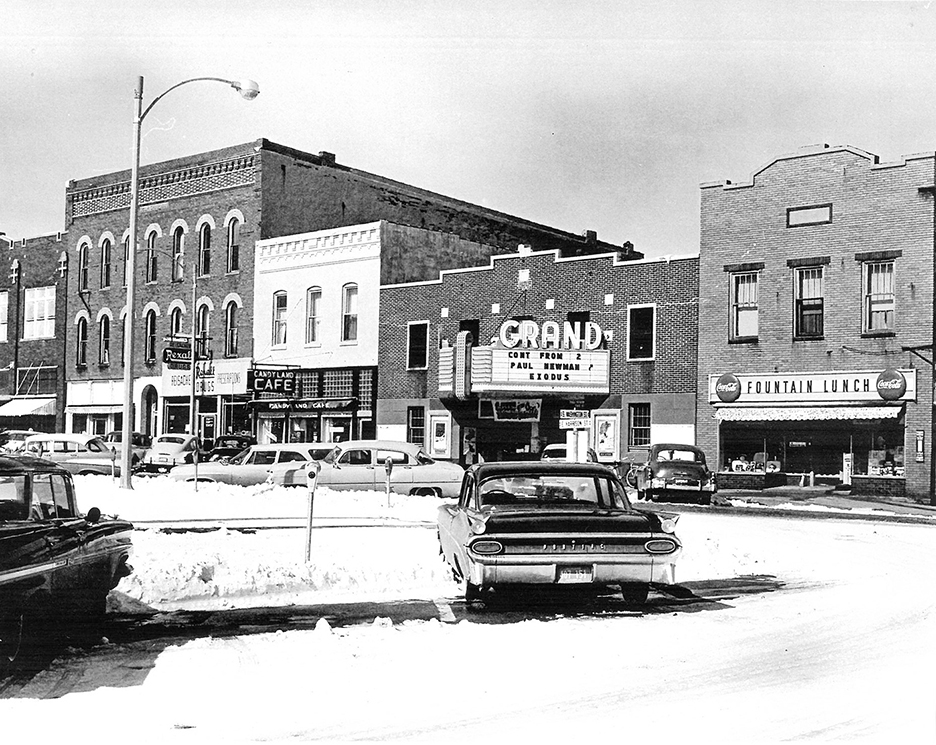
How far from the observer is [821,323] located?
34469 mm

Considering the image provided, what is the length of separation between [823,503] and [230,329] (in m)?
26.5

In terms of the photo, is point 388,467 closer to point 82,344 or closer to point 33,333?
point 82,344

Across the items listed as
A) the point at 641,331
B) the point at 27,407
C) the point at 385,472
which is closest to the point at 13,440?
the point at 27,407

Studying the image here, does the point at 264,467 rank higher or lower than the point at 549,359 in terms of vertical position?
lower

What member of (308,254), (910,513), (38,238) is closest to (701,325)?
(910,513)

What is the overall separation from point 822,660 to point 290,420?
38481 mm

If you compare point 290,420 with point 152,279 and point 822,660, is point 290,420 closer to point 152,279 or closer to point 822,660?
point 152,279

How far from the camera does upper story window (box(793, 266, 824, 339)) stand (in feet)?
113

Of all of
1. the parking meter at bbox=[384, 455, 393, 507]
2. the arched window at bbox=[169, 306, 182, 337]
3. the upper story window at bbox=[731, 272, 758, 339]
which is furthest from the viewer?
the arched window at bbox=[169, 306, 182, 337]

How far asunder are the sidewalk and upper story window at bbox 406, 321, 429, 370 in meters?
12.7

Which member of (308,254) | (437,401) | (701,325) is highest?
(308,254)

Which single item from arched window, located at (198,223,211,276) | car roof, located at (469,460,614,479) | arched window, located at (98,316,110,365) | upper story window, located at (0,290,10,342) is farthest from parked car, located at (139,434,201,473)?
car roof, located at (469,460,614,479)

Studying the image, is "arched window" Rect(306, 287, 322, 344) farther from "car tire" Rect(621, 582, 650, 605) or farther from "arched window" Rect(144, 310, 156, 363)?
"car tire" Rect(621, 582, 650, 605)

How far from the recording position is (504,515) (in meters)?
11.0
